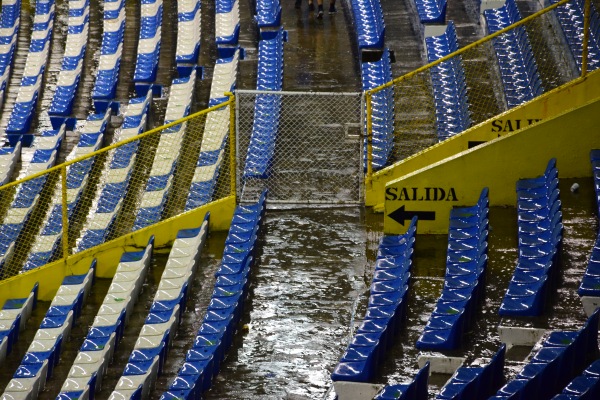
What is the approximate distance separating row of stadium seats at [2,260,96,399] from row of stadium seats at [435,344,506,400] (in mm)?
2601

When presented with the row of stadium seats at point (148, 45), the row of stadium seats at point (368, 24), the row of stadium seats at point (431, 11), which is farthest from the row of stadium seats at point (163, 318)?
the row of stadium seats at point (431, 11)

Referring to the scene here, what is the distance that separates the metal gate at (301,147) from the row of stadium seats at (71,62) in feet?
7.77

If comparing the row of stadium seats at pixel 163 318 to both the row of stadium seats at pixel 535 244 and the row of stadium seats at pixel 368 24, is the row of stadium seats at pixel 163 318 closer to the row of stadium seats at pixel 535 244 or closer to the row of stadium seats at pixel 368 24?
the row of stadium seats at pixel 535 244

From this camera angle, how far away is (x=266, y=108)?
1095 centimetres

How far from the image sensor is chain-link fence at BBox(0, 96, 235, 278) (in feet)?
31.7

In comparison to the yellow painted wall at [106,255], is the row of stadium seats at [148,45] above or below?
above

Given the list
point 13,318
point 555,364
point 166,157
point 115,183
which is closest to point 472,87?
point 166,157

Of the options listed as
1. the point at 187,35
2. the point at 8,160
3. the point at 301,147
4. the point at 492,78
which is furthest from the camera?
the point at 187,35

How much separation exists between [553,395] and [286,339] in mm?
2090

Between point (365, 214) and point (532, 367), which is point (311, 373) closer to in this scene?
point (532, 367)

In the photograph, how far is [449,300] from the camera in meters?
7.55

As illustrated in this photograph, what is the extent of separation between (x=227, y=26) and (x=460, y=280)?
6.33m

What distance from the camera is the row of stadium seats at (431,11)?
1234 centimetres

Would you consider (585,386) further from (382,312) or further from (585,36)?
(585,36)
